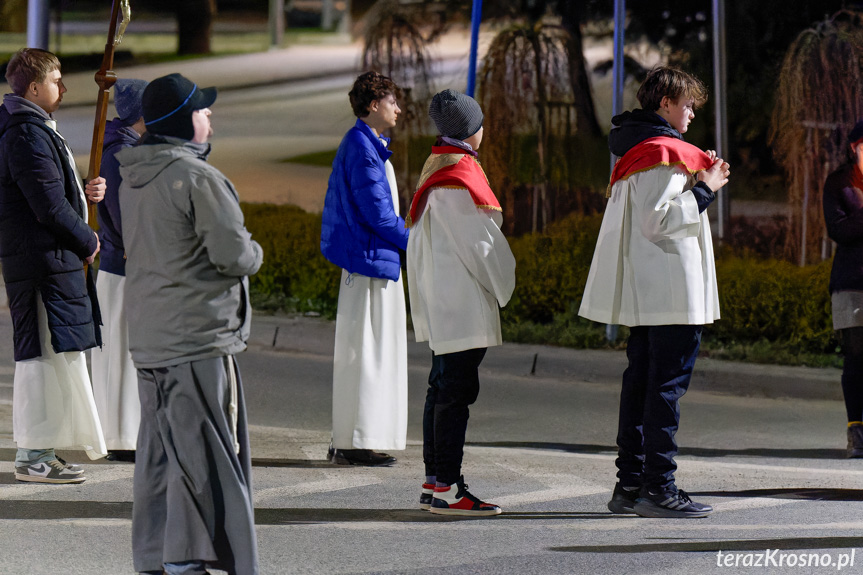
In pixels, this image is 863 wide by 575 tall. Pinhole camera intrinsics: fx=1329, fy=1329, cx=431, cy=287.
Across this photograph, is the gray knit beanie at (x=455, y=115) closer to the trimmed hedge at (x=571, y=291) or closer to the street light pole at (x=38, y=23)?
the trimmed hedge at (x=571, y=291)

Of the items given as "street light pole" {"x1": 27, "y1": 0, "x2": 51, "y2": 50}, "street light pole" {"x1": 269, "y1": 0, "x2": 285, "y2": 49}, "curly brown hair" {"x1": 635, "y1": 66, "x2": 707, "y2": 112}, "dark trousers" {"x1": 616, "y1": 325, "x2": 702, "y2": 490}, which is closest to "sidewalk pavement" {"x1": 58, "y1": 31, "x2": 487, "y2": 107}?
"street light pole" {"x1": 269, "y1": 0, "x2": 285, "y2": 49}

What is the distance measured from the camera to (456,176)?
569 centimetres

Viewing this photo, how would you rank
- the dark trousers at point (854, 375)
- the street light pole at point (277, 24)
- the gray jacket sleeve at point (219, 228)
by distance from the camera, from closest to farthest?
1. the gray jacket sleeve at point (219, 228)
2. the dark trousers at point (854, 375)
3. the street light pole at point (277, 24)

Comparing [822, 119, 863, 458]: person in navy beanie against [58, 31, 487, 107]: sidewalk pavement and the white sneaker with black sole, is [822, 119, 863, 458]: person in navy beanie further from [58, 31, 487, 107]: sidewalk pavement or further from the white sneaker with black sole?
[58, 31, 487, 107]: sidewalk pavement

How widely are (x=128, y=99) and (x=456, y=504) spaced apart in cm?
260

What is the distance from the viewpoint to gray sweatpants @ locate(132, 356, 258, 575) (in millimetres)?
4355

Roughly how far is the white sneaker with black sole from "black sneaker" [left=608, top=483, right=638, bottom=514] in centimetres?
248

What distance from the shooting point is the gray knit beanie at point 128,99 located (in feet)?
21.6

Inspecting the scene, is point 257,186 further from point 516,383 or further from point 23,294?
point 23,294

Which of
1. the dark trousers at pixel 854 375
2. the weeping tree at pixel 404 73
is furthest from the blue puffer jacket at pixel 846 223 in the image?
the weeping tree at pixel 404 73

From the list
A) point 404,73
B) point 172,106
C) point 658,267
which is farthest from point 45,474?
point 404,73

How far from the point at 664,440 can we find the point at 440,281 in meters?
1.18

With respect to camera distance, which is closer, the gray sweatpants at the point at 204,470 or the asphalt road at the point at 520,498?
the gray sweatpants at the point at 204,470

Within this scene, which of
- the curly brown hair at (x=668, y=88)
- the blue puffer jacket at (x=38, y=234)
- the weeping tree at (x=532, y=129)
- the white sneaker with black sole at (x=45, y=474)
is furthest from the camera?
the weeping tree at (x=532, y=129)
